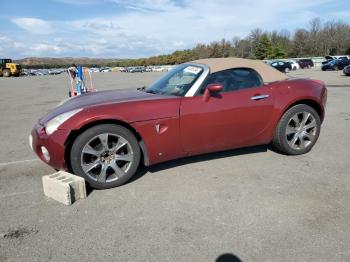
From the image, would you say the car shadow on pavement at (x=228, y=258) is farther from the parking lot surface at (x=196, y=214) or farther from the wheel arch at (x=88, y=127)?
the wheel arch at (x=88, y=127)

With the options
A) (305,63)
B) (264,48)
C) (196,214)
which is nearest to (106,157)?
(196,214)

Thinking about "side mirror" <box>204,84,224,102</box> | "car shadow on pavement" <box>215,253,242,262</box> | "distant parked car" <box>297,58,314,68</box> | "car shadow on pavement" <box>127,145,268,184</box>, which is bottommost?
"car shadow on pavement" <box>215,253,242,262</box>

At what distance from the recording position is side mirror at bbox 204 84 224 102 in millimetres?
4234

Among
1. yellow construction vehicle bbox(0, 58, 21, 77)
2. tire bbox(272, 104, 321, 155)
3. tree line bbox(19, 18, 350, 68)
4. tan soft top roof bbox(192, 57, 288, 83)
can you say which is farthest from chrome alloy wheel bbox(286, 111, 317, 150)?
tree line bbox(19, 18, 350, 68)

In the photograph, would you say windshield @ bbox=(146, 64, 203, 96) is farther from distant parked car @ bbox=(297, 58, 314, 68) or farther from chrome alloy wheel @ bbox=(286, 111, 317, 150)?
distant parked car @ bbox=(297, 58, 314, 68)

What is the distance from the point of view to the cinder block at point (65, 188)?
3631mm

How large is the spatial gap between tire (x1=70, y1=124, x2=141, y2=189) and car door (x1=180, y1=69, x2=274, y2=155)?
69 cm

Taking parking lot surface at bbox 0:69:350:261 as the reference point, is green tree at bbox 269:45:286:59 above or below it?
above

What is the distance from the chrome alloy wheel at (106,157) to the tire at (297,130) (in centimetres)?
224

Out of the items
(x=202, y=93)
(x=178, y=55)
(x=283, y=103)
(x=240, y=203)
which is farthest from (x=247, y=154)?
(x=178, y=55)

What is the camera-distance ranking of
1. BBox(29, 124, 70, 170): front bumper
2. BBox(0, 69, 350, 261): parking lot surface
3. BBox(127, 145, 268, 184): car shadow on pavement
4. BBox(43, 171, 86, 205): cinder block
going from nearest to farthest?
BBox(0, 69, 350, 261): parking lot surface
BBox(43, 171, 86, 205): cinder block
BBox(29, 124, 70, 170): front bumper
BBox(127, 145, 268, 184): car shadow on pavement

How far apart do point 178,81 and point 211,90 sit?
72 cm

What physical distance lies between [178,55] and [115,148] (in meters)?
132

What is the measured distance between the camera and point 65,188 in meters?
3.61
